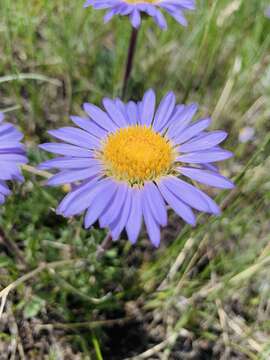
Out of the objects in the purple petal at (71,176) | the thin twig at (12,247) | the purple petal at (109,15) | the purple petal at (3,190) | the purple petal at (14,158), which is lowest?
the purple petal at (71,176)

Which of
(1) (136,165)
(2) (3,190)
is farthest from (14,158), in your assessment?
(1) (136,165)

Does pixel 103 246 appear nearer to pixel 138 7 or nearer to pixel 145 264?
pixel 145 264

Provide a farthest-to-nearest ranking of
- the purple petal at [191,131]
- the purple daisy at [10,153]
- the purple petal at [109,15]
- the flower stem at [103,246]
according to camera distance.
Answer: the purple petal at [109,15] → the flower stem at [103,246] → the purple petal at [191,131] → the purple daisy at [10,153]

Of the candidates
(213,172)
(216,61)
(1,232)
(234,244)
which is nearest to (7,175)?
(1,232)

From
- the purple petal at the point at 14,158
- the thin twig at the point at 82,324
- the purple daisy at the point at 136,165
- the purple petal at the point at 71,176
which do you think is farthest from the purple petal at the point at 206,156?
the thin twig at the point at 82,324

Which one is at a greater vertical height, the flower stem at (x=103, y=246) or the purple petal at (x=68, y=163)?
the purple petal at (x=68, y=163)

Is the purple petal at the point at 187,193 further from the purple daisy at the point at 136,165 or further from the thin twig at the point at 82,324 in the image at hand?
the thin twig at the point at 82,324

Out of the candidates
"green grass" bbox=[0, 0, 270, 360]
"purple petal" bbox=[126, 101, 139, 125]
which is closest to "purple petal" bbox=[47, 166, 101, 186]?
"purple petal" bbox=[126, 101, 139, 125]
